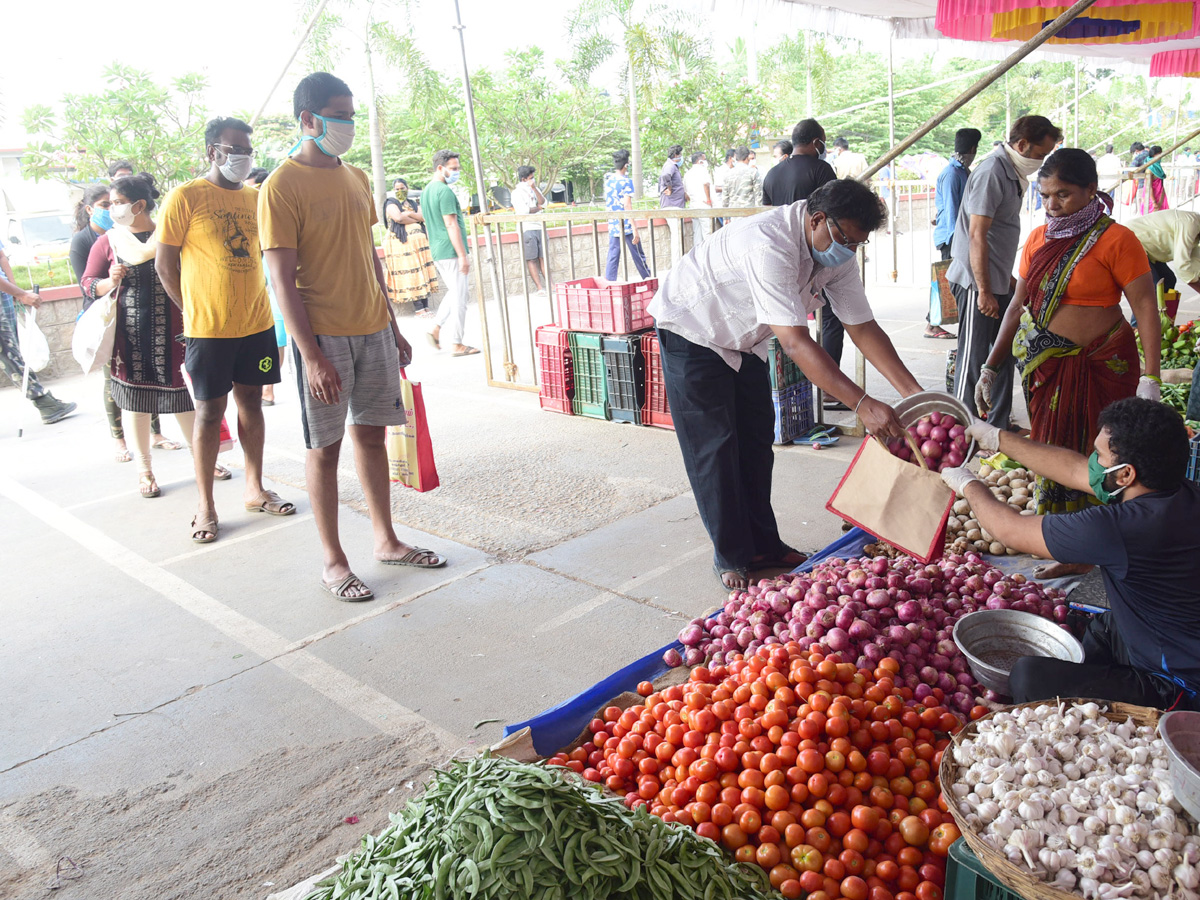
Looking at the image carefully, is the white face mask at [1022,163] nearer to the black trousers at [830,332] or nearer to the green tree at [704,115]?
the black trousers at [830,332]

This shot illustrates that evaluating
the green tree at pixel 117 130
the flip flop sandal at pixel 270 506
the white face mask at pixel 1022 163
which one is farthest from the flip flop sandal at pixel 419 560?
the green tree at pixel 117 130

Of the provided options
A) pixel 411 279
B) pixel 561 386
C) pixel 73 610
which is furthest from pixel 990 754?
pixel 411 279

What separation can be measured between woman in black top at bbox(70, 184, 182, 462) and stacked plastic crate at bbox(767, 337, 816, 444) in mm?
4435

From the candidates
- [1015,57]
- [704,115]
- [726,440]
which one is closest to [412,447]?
[726,440]

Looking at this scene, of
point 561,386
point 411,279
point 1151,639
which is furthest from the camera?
point 411,279

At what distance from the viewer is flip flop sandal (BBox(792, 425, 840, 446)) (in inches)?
237

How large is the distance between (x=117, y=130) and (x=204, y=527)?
12.1 metres

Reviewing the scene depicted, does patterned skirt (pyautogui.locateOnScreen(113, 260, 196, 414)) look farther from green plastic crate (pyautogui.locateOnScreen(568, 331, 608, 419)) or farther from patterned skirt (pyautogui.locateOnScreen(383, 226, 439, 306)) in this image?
patterned skirt (pyautogui.locateOnScreen(383, 226, 439, 306))

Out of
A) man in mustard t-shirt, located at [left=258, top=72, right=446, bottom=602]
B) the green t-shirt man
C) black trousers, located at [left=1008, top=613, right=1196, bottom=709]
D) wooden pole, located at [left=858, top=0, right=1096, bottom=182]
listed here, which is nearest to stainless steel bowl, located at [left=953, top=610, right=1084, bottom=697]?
black trousers, located at [left=1008, top=613, right=1196, bottom=709]

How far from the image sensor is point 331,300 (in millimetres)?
3963

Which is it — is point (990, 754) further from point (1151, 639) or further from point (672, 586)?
point (672, 586)

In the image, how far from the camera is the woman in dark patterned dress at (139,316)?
529 cm

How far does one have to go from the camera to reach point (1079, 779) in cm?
198

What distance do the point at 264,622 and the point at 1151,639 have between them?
3.47 meters
